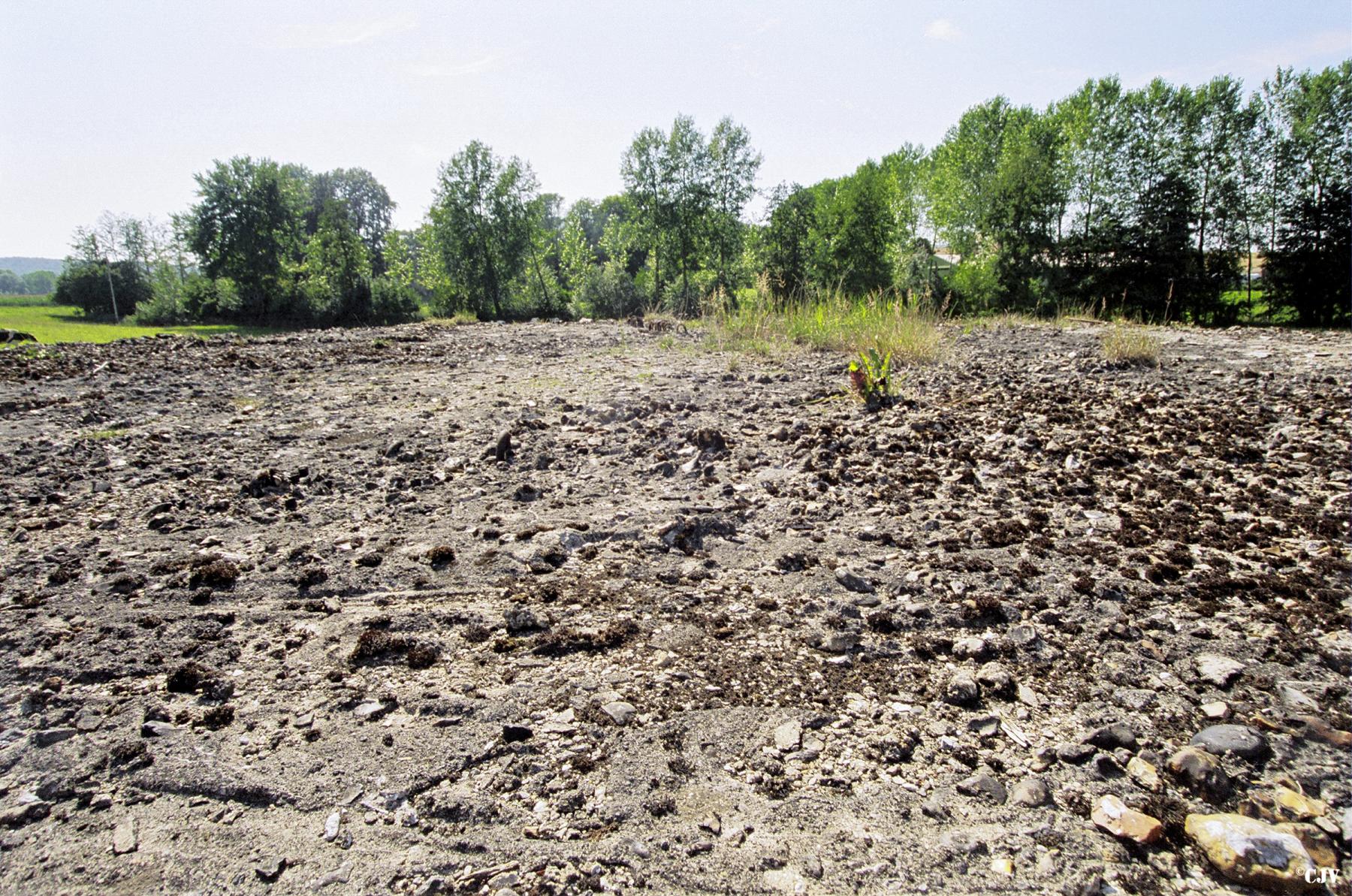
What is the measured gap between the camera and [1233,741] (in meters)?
1.88

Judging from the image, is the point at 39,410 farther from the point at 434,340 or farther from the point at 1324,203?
the point at 1324,203

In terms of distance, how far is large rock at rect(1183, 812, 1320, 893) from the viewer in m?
1.47

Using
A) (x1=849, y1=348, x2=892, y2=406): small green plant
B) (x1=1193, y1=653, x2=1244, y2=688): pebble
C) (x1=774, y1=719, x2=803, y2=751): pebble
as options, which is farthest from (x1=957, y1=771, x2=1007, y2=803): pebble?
(x1=849, y1=348, x2=892, y2=406): small green plant

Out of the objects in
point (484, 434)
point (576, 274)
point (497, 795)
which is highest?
point (576, 274)

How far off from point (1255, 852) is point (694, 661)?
1.55 m

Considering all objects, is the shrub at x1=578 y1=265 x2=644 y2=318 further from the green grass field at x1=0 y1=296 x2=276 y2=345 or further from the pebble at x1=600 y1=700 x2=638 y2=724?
the pebble at x1=600 y1=700 x2=638 y2=724

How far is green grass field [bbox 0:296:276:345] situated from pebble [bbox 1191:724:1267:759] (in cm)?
1906

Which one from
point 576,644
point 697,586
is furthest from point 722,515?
point 576,644

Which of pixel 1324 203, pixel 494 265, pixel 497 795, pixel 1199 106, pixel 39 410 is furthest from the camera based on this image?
pixel 494 265

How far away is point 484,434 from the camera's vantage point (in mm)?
5633

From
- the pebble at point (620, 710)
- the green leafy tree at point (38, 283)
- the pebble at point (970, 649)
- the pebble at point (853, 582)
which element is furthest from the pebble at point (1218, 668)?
the green leafy tree at point (38, 283)

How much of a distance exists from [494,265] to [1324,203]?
102 feet

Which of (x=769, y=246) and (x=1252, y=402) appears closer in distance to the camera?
(x=1252, y=402)

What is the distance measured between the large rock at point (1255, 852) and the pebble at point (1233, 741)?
0.25 metres
